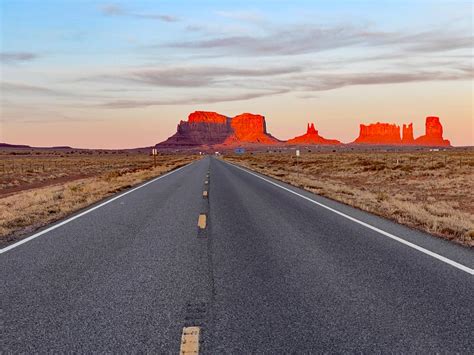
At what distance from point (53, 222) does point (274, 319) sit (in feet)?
28.6

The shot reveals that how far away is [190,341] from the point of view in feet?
13.1

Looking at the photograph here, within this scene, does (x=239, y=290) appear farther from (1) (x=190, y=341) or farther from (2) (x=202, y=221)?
(2) (x=202, y=221)

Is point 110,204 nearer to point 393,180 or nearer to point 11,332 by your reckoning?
point 11,332

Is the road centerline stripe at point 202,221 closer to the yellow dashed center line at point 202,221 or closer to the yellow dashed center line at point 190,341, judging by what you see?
the yellow dashed center line at point 202,221

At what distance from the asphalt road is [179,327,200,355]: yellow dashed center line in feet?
0.20

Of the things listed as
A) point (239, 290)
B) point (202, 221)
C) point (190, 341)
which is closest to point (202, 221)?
point (202, 221)

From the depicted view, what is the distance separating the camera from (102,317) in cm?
464

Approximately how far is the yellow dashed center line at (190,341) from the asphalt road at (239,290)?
2.4 inches

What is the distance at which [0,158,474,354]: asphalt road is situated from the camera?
406 cm

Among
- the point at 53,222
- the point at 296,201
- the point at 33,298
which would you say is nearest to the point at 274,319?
the point at 33,298

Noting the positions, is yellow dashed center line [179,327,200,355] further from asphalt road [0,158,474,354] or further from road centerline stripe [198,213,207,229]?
road centerline stripe [198,213,207,229]

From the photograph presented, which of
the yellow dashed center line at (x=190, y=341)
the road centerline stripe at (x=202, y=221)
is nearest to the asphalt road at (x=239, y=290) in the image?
the yellow dashed center line at (x=190, y=341)

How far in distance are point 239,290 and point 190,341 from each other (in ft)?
5.21

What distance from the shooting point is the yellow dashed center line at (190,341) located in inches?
150
